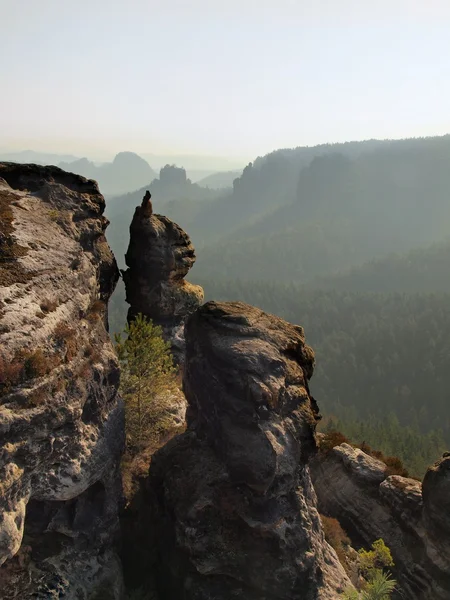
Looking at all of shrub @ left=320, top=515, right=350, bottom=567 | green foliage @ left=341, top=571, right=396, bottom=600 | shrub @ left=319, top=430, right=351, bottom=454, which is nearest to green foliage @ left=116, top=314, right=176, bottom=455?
shrub @ left=320, top=515, right=350, bottom=567

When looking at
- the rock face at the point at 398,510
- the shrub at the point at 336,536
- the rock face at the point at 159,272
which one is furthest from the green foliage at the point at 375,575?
the rock face at the point at 159,272

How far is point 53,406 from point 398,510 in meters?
30.8

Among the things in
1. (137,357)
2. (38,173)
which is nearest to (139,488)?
(137,357)

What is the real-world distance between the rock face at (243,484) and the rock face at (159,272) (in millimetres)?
17215

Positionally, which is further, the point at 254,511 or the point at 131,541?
the point at 131,541

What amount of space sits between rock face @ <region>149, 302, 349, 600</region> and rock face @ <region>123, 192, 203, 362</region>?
17.2m

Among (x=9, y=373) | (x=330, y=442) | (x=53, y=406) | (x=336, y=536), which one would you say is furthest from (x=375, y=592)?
(x=9, y=373)

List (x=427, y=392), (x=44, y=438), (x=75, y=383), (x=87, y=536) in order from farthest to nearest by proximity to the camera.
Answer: (x=427, y=392), (x=87, y=536), (x=75, y=383), (x=44, y=438)

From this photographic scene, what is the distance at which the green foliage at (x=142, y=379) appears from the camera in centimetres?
3538

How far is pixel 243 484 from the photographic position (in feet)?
87.5

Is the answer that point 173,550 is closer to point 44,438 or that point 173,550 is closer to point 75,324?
point 44,438

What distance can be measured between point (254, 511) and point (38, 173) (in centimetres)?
2917

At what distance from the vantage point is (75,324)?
26.3m

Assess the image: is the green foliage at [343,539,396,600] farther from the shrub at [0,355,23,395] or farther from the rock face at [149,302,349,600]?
the shrub at [0,355,23,395]
